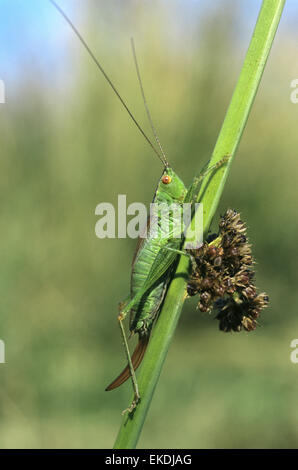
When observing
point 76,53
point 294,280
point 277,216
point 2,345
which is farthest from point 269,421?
point 76,53

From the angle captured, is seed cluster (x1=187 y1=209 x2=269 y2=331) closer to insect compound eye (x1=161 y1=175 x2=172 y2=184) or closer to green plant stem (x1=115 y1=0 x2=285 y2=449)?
green plant stem (x1=115 y1=0 x2=285 y2=449)

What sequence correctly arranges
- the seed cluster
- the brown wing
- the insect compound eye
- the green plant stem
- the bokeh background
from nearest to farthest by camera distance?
1. the green plant stem
2. the seed cluster
3. the brown wing
4. the insect compound eye
5. the bokeh background

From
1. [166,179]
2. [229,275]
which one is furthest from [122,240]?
[229,275]

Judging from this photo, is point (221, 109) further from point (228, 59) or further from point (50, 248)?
point (50, 248)

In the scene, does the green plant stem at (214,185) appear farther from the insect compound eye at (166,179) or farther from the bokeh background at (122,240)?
the bokeh background at (122,240)

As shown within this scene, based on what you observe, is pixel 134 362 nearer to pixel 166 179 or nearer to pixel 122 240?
pixel 166 179

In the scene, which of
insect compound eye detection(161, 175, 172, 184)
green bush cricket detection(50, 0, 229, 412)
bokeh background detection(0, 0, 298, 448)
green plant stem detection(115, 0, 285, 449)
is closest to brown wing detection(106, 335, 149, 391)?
green bush cricket detection(50, 0, 229, 412)
